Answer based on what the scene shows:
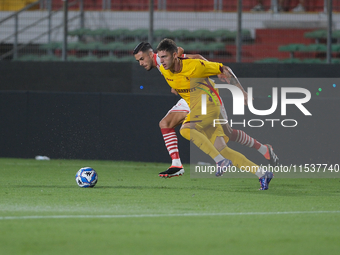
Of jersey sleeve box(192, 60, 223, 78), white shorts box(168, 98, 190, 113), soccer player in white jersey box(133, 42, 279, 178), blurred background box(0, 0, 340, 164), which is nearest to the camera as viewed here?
jersey sleeve box(192, 60, 223, 78)

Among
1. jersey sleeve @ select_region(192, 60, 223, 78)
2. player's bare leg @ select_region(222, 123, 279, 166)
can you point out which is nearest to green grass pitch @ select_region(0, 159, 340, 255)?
player's bare leg @ select_region(222, 123, 279, 166)

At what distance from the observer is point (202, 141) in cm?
801

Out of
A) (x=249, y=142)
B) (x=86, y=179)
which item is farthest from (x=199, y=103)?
(x=86, y=179)

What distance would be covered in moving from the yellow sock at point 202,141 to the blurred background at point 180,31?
20.1 feet

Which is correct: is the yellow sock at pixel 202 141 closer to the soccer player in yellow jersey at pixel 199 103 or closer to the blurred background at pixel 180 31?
the soccer player in yellow jersey at pixel 199 103

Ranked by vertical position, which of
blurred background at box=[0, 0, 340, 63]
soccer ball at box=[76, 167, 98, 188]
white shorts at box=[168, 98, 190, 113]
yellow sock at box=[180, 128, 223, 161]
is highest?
blurred background at box=[0, 0, 340, 63]

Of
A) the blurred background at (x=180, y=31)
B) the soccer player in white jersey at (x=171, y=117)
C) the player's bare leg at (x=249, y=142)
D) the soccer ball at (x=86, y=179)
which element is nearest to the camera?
the soccer ball at (x=86, y=179)

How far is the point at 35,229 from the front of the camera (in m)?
4.95

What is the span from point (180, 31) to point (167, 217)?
9651 mm

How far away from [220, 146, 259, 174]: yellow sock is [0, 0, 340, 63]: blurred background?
20.3 ft

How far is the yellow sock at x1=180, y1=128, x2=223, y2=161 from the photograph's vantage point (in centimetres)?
794

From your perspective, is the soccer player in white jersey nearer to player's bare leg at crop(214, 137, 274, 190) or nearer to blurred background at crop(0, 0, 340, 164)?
player's bare leg at crop(214, 137, 274, 190)

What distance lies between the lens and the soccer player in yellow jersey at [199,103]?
25.6 feet

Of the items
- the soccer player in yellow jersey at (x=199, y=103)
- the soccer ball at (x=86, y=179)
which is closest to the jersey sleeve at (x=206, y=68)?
the soccer player in yellow jersey at (x=199, y=103)
